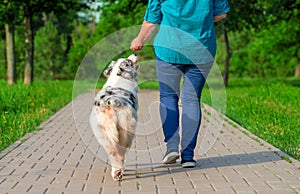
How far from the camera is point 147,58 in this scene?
18562mm

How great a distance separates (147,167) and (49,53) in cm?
3658

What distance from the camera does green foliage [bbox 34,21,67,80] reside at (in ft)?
136

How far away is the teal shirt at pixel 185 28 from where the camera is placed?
22.1ft

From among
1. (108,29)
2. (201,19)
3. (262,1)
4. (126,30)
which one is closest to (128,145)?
(201,19)

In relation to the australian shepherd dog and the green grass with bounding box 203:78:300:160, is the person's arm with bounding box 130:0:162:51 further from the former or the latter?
the green grass with bounding box 203:78:300:160

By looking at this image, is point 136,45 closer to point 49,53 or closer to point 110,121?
point 110,121

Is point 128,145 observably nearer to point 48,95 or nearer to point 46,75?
point 48,95

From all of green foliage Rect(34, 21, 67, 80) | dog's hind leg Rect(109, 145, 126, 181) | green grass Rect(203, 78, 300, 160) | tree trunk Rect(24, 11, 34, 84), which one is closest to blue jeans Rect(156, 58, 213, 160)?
dog's hind leg Rect(109, 145, 126, 181)

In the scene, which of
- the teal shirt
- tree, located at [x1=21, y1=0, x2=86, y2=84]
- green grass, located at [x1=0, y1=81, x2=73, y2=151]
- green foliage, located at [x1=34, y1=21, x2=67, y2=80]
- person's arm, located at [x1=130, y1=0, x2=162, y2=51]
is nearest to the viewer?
the teal shirt

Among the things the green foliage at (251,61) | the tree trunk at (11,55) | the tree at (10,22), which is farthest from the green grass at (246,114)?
the green foliage at (251,61)

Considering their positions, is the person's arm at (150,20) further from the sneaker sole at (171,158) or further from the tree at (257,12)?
the tree at (257,12)

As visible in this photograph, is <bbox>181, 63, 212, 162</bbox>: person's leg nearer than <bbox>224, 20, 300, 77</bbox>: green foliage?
Yes

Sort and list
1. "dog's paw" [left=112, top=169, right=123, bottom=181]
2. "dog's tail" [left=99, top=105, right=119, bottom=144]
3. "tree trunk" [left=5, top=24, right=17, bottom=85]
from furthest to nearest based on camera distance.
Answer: "tree trunk" [left=5, top=24, right=17, bottom=85] < "dog's paw" [left=112, top=169, right=123, bottom=181] < "dog's tail" [left=99, top=105, right=119, bottom=144]

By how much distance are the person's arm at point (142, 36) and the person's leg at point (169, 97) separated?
0.95 feet
